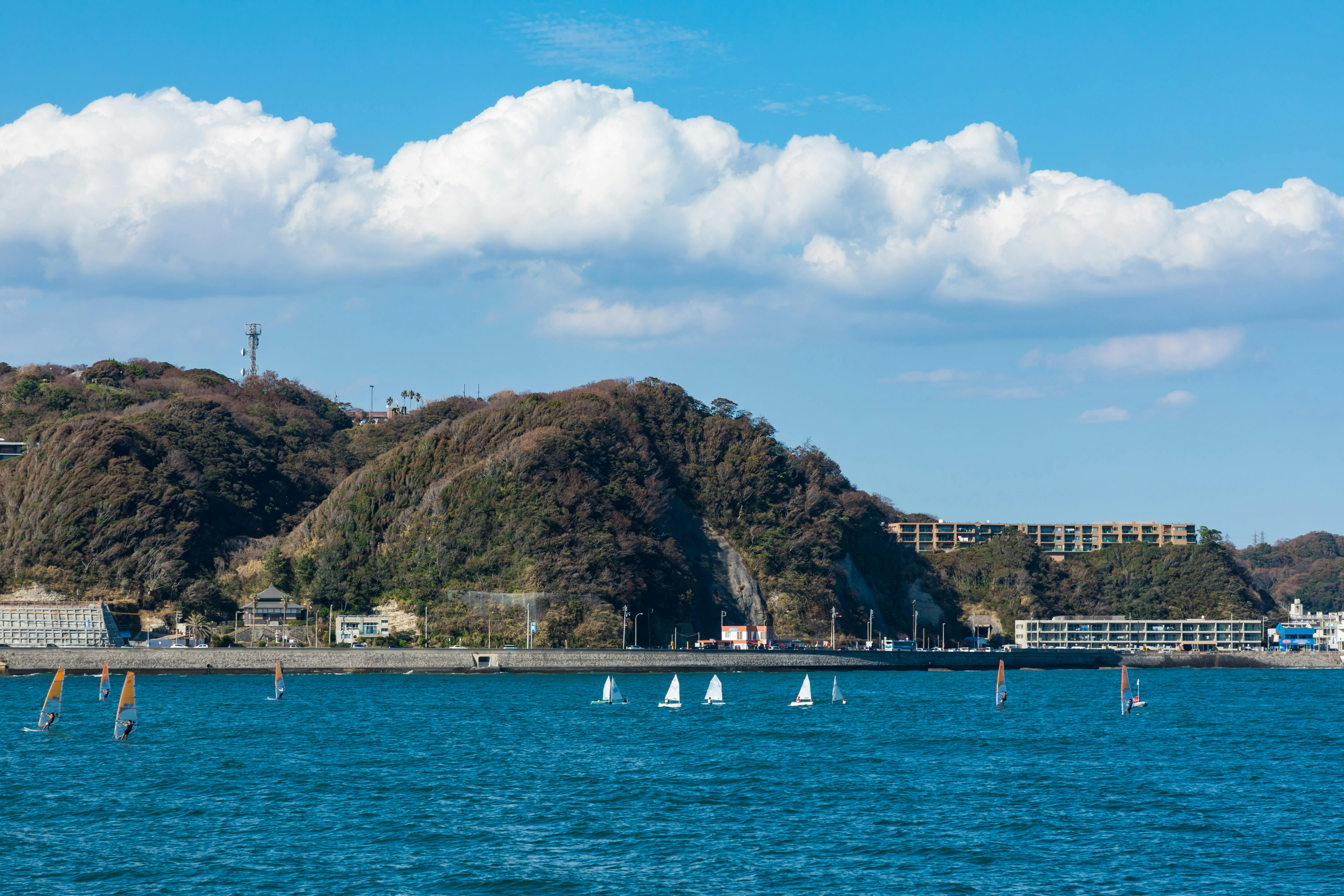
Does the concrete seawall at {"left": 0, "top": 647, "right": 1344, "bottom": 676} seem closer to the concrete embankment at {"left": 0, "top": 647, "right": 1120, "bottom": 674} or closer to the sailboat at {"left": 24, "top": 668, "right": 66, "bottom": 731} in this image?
the concrete embankment at {"left": 0, "top": 647, "right": 1120, "bottom": 674}

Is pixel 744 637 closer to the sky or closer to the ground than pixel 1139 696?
closer to the sky

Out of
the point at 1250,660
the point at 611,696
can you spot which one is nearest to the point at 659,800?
the point at 611,696

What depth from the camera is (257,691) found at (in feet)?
340

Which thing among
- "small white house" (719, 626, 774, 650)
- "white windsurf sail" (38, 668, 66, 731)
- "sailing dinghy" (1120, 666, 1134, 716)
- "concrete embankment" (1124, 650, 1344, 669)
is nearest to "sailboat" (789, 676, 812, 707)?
"sailing dinghy" (1120, 666, 1134, 716)

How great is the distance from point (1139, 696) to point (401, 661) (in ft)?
219

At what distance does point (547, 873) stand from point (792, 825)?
36.2 ft

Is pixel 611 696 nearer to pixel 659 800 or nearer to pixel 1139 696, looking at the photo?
pixel 659 800

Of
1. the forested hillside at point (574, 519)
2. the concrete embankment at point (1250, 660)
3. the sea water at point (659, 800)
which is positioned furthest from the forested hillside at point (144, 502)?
the concrete embankment at point (1250, 660)

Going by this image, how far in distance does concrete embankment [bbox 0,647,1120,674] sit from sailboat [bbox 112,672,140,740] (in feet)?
175

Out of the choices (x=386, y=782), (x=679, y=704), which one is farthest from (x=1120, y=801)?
(x=679, y=704)

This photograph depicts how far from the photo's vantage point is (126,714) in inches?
2613

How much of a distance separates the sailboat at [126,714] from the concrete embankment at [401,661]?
175ft

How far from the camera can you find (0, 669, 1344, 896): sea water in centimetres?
3791

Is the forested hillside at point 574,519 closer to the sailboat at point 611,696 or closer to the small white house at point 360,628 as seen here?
the small white house at point 360,628
